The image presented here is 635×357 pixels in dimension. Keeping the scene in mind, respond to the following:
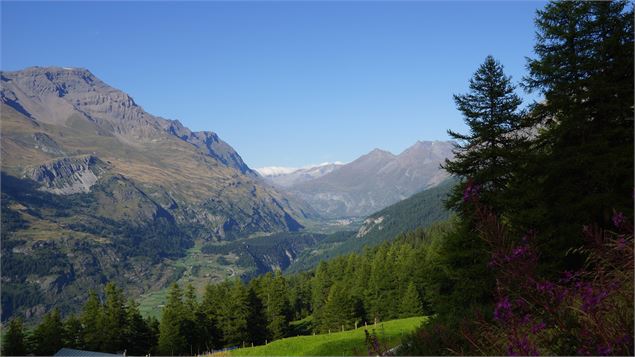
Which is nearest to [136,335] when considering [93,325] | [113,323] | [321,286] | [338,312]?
[113,323]

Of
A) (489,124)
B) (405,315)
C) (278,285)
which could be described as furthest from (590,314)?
(278,285)

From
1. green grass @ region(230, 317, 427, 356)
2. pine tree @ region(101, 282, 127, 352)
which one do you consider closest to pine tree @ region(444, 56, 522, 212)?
green grass @ region(230, 317, 427, 356)

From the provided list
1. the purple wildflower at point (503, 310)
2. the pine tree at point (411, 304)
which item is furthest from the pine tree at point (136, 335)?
the purple wildflower at point (503, 310)

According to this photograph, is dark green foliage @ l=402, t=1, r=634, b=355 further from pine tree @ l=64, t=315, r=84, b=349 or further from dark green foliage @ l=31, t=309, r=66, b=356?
dark green foliage @ l=31, t=309, r=66, b=356

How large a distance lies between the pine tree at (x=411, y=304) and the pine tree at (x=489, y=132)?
153ft

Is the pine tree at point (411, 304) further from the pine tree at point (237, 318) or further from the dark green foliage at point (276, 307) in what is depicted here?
the pine tree at point (237, 318)

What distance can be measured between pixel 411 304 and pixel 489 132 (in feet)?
161

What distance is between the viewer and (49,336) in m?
64.8

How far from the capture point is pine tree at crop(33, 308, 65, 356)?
64.4 meters

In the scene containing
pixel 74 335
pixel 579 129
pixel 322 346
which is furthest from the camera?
pixel 74 335

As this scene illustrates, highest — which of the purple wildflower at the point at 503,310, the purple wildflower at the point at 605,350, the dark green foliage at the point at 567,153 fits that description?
the dark green foliage at the point at 567,153

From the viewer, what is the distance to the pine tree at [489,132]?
23.8 metres

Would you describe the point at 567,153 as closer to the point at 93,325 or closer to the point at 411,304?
the point at 411,304

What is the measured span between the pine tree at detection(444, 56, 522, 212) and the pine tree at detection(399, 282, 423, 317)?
46.6 meters
